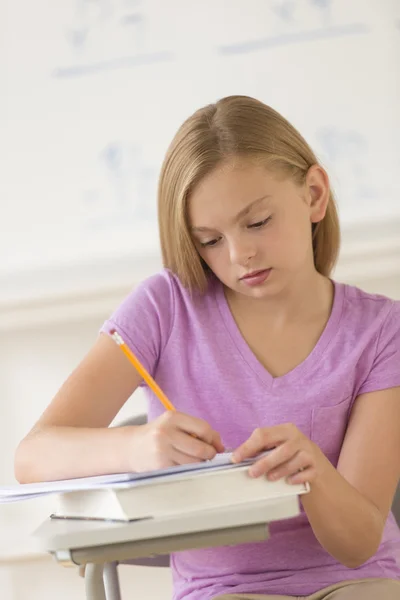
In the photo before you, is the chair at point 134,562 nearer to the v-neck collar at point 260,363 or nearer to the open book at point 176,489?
the v-neck collar at point 260,363

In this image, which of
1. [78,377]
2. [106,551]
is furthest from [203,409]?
[106,551]

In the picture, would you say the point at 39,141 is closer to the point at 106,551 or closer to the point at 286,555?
the point at 286,555

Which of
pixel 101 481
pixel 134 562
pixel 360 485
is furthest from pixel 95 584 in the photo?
pixel 134 562

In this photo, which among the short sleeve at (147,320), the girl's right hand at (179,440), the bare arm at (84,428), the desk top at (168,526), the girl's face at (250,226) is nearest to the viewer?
the desk top at (168,526)

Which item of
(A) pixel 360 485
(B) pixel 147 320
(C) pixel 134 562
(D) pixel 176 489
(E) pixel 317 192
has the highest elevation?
(E) pixel 317 192

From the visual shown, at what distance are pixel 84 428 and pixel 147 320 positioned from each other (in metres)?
0.26

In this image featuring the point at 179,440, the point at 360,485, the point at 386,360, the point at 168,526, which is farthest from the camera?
the point at 386,360

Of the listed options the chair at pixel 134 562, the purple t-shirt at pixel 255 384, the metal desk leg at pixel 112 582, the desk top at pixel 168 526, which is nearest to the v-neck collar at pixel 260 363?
the purple t-shirt at pixel 255 384

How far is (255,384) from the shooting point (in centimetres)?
118

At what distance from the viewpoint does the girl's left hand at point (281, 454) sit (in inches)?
30.7

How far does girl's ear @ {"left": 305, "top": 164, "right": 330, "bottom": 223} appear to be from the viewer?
1.21 m

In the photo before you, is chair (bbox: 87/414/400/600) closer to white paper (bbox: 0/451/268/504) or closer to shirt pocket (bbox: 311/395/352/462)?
shirt pocket (bbox: 311/395/352/462)

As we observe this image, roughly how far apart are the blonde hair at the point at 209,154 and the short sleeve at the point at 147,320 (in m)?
0.04

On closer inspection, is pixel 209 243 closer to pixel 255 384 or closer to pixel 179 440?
pixel 255 384
